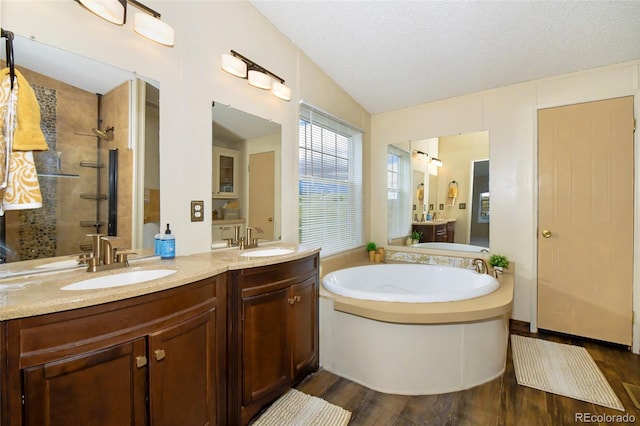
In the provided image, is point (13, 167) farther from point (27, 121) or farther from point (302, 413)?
point (302, 413)

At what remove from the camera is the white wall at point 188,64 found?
126 centimetres

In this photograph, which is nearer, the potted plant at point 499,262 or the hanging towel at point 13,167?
the hanging towel at point 13,167

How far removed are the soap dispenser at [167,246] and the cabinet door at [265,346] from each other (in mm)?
481

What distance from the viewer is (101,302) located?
36.6 inches

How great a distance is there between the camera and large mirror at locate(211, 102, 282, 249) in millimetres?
1938

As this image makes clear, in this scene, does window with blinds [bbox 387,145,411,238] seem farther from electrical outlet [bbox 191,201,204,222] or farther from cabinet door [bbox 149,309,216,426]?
cabinet door [bbox 149,309,216,426]

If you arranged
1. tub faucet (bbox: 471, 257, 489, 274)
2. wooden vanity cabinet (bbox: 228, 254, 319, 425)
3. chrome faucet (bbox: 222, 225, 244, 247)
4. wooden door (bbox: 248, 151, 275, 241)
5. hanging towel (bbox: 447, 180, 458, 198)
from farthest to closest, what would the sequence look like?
hanging towel (bbox: 447, 180, 458, 198), tub faucet (bbox: 471, 257, 489, 274), wooden door (bbox: 248, 151, 275, 241), chrome faucet (bbox: 222, 225, 244, 247), wooden vanity cabinet (bbox: 228, 254, 319, 425)

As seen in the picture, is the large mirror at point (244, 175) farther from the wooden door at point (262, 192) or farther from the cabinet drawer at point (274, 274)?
the cabinet drawer at point (274, 274)

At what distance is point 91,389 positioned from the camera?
3.06 feet

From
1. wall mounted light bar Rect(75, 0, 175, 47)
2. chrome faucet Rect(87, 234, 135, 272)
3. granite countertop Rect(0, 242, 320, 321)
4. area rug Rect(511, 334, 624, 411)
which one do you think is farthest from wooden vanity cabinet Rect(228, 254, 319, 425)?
area rug Rect(511, 334, 624, 411)

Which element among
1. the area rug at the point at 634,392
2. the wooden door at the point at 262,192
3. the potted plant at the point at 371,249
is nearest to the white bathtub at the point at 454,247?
the potted plant at the point at 371,249

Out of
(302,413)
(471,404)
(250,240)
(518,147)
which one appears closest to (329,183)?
(250,240)

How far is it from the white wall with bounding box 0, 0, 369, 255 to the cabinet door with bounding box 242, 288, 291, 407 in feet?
1.85

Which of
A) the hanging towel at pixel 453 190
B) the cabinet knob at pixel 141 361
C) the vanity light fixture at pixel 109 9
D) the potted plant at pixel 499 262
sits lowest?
the cabinet knob at pixel 141 361
